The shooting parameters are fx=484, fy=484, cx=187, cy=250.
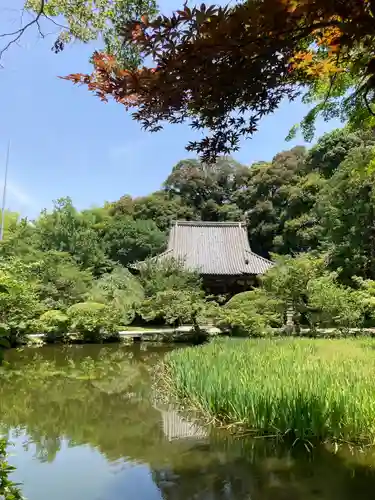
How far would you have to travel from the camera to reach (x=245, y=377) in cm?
532

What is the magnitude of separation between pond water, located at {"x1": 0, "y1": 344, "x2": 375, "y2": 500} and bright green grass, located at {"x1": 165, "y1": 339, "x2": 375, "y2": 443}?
206 millimetres

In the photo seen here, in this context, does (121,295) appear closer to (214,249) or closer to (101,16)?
(214,249)

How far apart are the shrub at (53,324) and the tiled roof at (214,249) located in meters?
7.30

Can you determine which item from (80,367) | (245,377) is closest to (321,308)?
(80,367)

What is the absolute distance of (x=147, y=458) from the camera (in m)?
4.46

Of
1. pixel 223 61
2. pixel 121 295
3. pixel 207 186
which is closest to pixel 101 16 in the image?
pixel 223 61

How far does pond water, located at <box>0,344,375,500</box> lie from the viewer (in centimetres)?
371

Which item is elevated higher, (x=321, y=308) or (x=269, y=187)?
(x=269, y=187)

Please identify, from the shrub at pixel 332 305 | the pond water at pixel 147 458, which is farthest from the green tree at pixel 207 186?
the pond water at pixel 147 458

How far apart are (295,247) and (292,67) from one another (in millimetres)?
26599

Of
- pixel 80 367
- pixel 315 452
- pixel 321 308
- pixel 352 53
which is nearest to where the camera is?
pixel 352 53

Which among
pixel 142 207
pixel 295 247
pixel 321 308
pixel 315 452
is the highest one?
pixel 142 207

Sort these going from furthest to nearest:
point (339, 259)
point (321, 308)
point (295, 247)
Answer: point (295, 247) < point (339, 259) < point (321, 308)

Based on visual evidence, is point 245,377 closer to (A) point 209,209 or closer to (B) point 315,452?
(B) point 315,452
